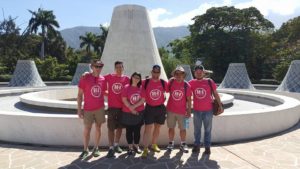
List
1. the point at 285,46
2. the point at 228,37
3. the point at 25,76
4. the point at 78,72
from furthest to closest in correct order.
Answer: the point at 228,37
the point at 285,46
the point at 78,72
the point at 25,76

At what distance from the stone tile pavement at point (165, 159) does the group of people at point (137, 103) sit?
0.74 feet

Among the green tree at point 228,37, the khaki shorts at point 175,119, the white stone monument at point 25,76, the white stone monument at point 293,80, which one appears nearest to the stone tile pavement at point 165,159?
the khaki shorts at point 175,119

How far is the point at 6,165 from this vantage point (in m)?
4.84

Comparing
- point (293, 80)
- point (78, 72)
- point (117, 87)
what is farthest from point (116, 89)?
point (78, 72)

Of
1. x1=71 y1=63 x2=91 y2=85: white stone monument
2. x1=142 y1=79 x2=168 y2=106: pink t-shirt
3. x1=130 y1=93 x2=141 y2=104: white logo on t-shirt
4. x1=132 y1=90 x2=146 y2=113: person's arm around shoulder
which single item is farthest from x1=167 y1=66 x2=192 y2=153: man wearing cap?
x1=71 y1=63 x2=91 y2=85: white stone monument

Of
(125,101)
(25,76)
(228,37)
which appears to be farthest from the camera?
(228,37)

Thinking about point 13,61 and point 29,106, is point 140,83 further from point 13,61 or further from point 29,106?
point 13,61

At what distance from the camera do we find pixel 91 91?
5.21 m

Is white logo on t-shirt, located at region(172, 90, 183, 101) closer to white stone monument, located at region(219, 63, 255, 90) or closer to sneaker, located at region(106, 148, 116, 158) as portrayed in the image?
sneaker, located at region(106, 148, 116, 158)

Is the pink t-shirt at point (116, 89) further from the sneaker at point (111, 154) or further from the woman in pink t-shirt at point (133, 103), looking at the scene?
the sneaker at point (111, 154)

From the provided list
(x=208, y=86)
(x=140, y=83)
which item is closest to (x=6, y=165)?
(x=140, y=83)

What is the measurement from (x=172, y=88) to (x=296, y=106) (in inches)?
182

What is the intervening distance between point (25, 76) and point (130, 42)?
12.2 metres

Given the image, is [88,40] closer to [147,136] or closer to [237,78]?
[237,78]
